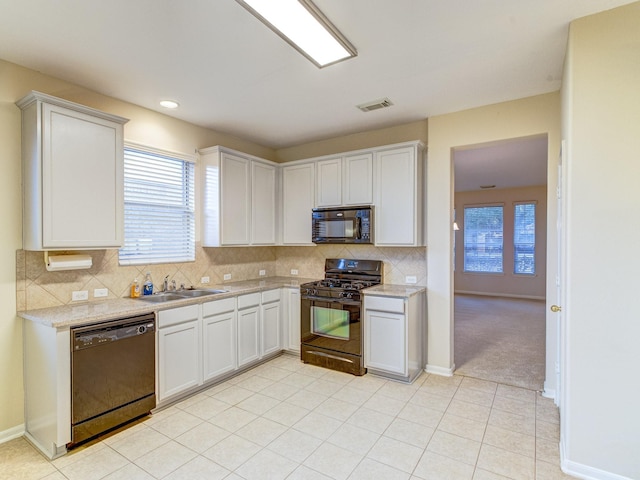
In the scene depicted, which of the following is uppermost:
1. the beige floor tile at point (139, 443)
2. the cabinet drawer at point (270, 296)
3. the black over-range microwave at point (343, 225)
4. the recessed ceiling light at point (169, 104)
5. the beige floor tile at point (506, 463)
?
the recessed ceiling light at point (169, 104)

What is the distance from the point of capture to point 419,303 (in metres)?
3.70

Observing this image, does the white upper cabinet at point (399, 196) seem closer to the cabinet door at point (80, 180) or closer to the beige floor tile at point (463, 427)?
the beige floor tile at point (463, 427)

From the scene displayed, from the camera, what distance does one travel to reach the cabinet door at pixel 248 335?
3.63 metres

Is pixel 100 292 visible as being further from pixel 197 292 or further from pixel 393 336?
pixel 393 336

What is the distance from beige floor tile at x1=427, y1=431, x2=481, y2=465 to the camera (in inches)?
88.7

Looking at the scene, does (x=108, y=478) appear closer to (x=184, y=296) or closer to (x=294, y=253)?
(x=184, y=296)

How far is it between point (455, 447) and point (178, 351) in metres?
2.34

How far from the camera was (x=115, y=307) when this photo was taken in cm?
271

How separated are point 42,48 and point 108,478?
9.41 ft

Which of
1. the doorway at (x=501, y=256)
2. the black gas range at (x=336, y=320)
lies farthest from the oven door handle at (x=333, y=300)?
the doorway at (x=501, y=256)

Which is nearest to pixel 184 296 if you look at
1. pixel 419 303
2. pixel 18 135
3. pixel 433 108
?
pixel 18 135

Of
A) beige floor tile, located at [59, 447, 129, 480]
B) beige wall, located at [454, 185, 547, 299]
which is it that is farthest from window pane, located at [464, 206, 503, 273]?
beige floor tile, located at [59, 447, 129, 480]

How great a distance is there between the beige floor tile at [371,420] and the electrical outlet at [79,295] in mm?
2456

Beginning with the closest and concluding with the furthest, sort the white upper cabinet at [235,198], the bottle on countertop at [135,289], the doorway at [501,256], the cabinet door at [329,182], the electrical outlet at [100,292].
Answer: the electrical outlet at [100,292] < the bottle on countertop at [135,289] < the white upper cabinet at [235,198] < the cabinet door at [329,182] < the doorway at [501,256]
